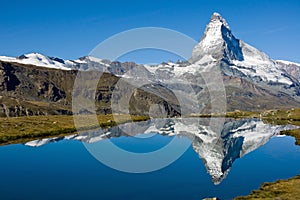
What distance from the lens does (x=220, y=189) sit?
6191 cm

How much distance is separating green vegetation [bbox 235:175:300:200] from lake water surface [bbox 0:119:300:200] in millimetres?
2547

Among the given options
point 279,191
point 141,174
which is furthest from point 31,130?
point 279,191

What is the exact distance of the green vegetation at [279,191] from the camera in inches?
2119

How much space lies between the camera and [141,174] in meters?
74.7

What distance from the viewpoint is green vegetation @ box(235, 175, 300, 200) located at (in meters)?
53.8

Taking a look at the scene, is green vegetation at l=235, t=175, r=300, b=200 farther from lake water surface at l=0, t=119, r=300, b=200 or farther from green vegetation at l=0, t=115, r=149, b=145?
green vegetation at l=0, t=115, r=149, b=145

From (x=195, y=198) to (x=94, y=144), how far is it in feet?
214

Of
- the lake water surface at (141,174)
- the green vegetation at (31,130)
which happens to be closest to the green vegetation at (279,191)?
the lake water surface at (141,174)

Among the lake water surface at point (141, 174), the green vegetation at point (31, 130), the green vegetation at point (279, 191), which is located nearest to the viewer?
the green vegetation at point (279, 191)

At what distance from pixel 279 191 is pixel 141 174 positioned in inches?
1100

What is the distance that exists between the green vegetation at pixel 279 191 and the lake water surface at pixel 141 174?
255 cm

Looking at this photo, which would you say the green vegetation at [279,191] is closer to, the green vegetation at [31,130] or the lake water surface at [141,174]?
the lake water surface at [141,174]

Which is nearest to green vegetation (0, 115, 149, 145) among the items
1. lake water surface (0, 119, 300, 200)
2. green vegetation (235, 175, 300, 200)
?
lake water surface (0, 119, 300, 200)

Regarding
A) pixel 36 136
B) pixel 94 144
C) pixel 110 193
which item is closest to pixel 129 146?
pixel 94 144
